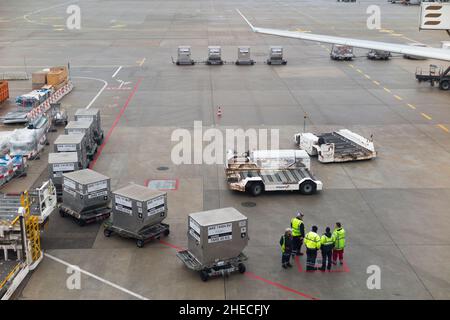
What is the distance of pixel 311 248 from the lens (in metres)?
18.9

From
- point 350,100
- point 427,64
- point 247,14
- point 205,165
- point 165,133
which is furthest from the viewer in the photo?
point 247,14

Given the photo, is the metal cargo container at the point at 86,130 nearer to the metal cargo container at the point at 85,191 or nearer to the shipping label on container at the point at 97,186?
the metal cargo container at the point at 85,191

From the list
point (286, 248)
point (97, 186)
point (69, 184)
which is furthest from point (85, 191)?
point (286, 248)

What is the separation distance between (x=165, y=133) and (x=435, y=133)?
1611 cm

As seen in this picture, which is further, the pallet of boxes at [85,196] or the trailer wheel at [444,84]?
the trailer wheel at [444,84]

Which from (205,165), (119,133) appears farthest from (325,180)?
(119,133)

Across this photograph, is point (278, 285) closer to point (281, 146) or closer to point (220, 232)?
point (220, 232)

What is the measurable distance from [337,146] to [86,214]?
14.4 m

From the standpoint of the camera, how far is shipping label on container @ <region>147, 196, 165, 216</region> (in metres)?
20.6

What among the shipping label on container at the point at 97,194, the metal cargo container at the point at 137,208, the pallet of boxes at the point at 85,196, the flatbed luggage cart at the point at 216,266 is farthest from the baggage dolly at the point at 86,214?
the flatbed luggage cart at the point at 216,266

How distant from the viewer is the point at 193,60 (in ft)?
193

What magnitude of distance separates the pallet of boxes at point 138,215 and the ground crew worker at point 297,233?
475 cm

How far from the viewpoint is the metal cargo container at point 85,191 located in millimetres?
22234
